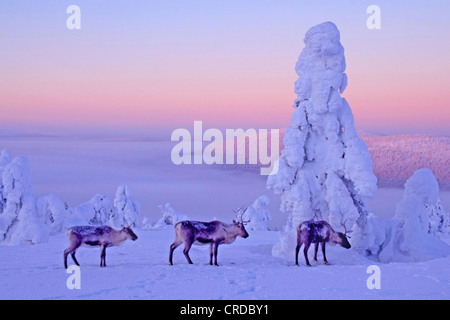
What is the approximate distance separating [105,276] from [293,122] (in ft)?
32.8

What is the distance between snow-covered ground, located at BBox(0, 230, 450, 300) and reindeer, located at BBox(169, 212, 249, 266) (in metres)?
0.60

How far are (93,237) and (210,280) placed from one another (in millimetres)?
3934

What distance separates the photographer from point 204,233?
15.3m

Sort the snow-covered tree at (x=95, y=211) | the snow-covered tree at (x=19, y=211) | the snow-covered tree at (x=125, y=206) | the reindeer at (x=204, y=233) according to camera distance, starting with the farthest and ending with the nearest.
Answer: the snow-covered tree at (x=125, y=206)
the snow-covered tree at (x=95, y=211)
the snow-covered tree at (x=19, y=211)
the reindeer at (x=204, y=233)

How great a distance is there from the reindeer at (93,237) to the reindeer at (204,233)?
1437 mm

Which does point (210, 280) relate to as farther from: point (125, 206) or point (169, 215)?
point (169, 215)

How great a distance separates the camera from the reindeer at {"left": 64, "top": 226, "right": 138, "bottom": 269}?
47.5ft

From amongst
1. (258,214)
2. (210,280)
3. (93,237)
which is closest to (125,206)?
(258,214)

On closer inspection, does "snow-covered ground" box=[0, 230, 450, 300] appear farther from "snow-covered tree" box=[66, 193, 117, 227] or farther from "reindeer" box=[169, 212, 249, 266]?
"snow-covered tree" box=[66, 193, 117, 227]

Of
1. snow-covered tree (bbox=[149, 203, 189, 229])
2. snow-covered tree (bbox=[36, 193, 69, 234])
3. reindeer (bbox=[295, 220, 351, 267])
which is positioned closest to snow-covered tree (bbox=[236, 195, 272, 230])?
snow-covered tree (bbox=[149, 203, 189, 229])

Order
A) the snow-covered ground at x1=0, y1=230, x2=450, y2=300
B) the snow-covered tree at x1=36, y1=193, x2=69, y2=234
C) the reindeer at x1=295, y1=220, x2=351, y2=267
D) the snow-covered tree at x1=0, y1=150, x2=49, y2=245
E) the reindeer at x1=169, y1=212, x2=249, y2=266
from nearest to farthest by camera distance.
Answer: the snow-covered ground at x1=0, y1=230, x2=450, y2=300 < the reindeer at x1=169, y1=212, x2=249, y2=266 < the reindeer at x1=295, y1=220, x2=351, y2=267 < the snow-covered tree at x1=0, y1=150, x2=49, y2=245 < the snow-covered tree at x1=36, y1=193, x2=69, y2=234

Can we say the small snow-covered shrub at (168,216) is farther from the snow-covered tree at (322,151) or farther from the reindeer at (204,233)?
the reindeer at (204,233)

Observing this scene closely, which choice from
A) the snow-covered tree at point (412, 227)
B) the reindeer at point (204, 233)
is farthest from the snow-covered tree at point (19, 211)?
the snow-covered tree at point (412, 227)

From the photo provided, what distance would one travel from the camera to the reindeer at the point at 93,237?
1448cm
